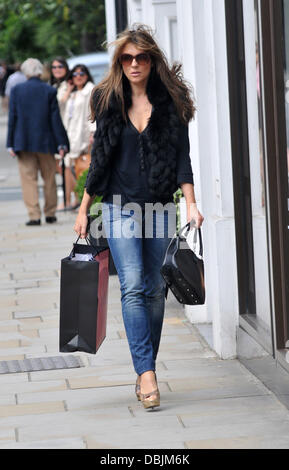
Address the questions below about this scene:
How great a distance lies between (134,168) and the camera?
5.25 m

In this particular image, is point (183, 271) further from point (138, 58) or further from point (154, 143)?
point (138, 58)

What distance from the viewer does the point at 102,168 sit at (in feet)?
17.2

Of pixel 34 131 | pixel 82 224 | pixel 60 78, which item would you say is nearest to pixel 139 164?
pixel 82 224

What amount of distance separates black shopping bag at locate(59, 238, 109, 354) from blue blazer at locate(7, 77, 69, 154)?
24.1ft

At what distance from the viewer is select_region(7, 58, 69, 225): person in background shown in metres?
12.5

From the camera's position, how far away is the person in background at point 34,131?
Answer: 1254cm

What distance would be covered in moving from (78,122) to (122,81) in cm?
845

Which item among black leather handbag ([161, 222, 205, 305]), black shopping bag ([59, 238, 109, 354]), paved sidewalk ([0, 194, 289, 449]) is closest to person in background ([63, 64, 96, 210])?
paved sidewalk ([0, 194, 289, 449])

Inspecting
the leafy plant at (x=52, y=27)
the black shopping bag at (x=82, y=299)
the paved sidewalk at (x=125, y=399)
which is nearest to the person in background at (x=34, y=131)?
the leafy plant at (x=52, y=27)

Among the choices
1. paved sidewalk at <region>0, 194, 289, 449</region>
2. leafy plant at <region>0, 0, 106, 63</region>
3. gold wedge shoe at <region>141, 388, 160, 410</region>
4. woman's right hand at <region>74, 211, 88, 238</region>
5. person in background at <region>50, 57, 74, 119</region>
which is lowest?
paved sidewalk at <region>0, 194, 289, 449</region>

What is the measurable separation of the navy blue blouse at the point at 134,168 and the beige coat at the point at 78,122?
8353 millimetres

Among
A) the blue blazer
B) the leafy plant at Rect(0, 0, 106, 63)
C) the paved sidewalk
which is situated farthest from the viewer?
the leafy plant at Rect(0, 0, 106, 63)

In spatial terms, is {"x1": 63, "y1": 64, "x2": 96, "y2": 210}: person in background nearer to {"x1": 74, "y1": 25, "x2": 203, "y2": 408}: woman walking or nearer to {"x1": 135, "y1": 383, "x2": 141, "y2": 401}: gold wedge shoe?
{"x1": 74, "y1": 25, "x2": 203, "y2": 408}: woman walking

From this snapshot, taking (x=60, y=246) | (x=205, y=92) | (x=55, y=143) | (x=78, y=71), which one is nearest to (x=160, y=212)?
(x=205, y=92)
